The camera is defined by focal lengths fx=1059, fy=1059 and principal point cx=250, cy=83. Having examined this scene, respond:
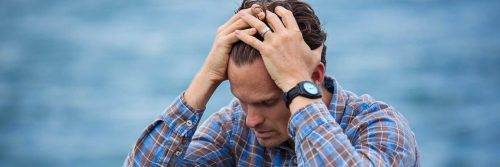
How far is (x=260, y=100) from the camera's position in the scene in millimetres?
2539

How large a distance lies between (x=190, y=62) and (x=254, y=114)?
19.9 ft

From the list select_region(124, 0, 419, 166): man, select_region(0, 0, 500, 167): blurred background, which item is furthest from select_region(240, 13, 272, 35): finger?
select_region(0, 0, 500, 167): blurred background

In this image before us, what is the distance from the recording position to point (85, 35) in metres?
9.50

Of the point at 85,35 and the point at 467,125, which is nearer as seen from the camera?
the point at 467,125

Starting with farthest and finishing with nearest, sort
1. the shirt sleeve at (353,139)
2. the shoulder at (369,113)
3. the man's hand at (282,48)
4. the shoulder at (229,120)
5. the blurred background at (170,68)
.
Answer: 1. the blurred background at (170,68)
2. the shoulder at (229,120)
3. the shoulder at (369,113)
4. the man's hand at (282,48)
5. the shirt sleeve at (353,139)

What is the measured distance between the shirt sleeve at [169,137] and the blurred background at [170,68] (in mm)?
3875

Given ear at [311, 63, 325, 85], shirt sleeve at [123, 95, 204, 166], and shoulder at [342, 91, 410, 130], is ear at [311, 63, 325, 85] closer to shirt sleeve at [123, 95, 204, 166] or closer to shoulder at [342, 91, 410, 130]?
shoulder at [342, 91, 410, 130]

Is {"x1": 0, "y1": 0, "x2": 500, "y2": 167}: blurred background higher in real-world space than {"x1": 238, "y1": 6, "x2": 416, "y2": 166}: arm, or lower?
higher

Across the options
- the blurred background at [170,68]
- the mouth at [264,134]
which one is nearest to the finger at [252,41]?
the mouth at [264,134]

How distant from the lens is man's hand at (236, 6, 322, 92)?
2484 mm

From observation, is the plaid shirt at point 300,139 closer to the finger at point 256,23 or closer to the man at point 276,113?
the man at point 276,113

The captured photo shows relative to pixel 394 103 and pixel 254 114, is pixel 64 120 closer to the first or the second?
pixel 394 103

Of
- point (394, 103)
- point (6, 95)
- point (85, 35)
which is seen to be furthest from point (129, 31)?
point (394, 103)

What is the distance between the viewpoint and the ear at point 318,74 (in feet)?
8.57
